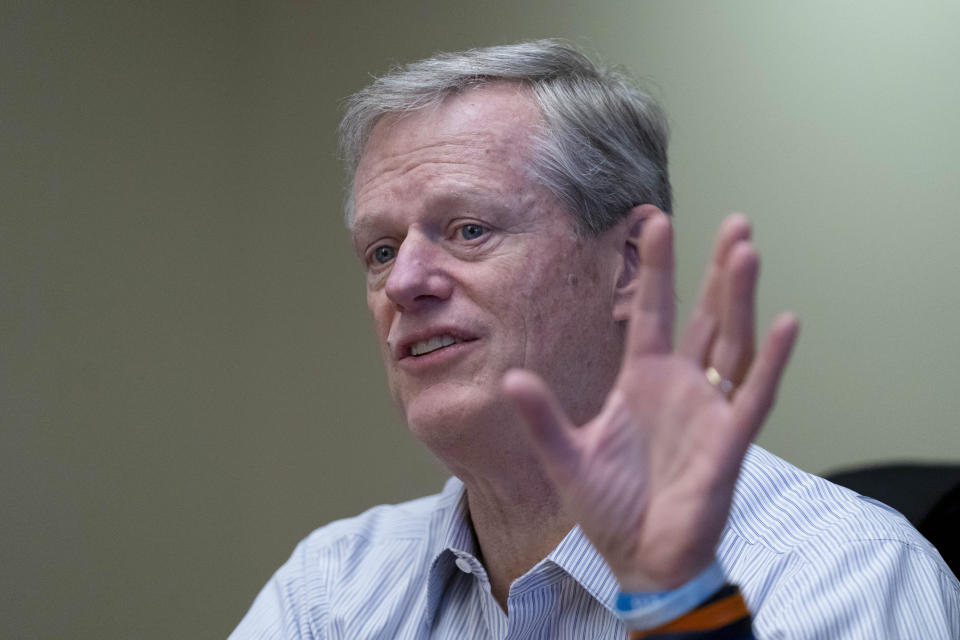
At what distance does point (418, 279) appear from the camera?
1.36 m

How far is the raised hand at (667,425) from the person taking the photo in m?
0.79

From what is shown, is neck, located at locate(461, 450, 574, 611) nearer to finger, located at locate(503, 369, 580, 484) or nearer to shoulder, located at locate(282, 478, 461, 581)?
shoulder, located at locate(282, 478, 461, 581)

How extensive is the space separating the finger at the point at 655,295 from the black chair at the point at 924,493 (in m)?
0.97

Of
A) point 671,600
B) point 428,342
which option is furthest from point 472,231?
point 671,600

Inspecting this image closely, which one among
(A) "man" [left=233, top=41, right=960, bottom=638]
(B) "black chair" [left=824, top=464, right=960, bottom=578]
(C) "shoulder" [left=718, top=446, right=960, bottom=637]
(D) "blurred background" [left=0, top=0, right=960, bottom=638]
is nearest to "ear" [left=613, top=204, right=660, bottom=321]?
(A) "man" [left=233, top=41, right=960, bottom=638]

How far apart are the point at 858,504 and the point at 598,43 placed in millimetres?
1505

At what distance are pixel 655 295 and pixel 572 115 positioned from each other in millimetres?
728

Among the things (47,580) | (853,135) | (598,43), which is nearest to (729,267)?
(853,135)

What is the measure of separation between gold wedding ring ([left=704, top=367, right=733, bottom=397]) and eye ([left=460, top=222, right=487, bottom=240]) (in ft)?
2.00

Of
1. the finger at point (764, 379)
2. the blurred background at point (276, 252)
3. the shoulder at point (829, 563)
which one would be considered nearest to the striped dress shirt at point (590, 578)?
the shoulder at point (829, 563)

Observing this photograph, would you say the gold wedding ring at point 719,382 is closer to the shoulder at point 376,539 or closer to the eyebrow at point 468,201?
the eyebrow at point 468,201

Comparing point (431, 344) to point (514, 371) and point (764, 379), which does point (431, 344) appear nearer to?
point (514, 371)

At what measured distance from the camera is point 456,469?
141cm

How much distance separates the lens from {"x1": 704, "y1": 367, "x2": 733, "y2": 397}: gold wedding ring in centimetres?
83
